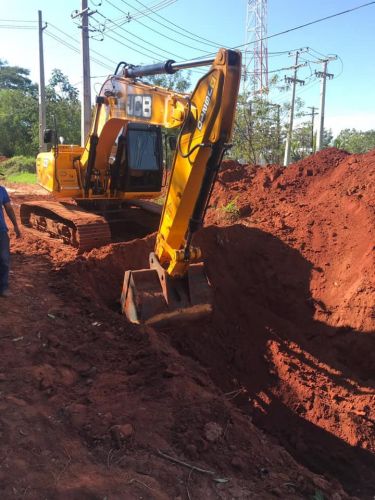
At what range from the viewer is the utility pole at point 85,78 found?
1464cm

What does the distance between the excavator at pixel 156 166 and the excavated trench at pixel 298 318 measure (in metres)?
0.71

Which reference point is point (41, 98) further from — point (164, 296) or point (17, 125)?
point (164, 296)

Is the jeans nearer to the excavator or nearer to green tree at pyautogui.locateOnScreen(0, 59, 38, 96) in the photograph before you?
the excavator

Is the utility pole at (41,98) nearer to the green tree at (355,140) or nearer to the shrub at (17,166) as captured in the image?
the shrub at (17,166)

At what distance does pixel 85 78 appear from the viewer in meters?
15.1

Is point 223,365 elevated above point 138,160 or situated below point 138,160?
below

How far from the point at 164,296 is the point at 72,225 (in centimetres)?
336

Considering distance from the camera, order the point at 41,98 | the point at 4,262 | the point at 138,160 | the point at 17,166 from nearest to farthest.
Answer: the point at 4,262 → the point at 138,160 → the point at 41,98 → the point at 17,166

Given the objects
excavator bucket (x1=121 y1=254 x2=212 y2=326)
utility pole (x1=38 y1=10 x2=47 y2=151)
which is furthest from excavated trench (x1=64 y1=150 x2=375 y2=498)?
utility pole (x1=38 y1=10 x2=47 y2=151)

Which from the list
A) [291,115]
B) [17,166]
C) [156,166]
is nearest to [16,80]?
[17,166]

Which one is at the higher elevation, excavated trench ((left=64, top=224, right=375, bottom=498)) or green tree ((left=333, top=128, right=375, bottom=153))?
green tree ((left=333, top=128, right=375, bottom=153))

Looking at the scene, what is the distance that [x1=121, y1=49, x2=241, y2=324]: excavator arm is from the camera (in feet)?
14.2

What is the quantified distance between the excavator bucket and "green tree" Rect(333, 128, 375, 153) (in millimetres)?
43896

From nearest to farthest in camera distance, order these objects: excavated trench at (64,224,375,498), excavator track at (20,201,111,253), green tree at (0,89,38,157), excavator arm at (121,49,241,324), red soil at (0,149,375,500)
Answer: red soil at (0,149,375,500) → excavator arm at (121,49,241,324) → excavated trench at (64,224,375,498) → excavator track at (20,201,111,253) → green tree at (0,89,38,157)
